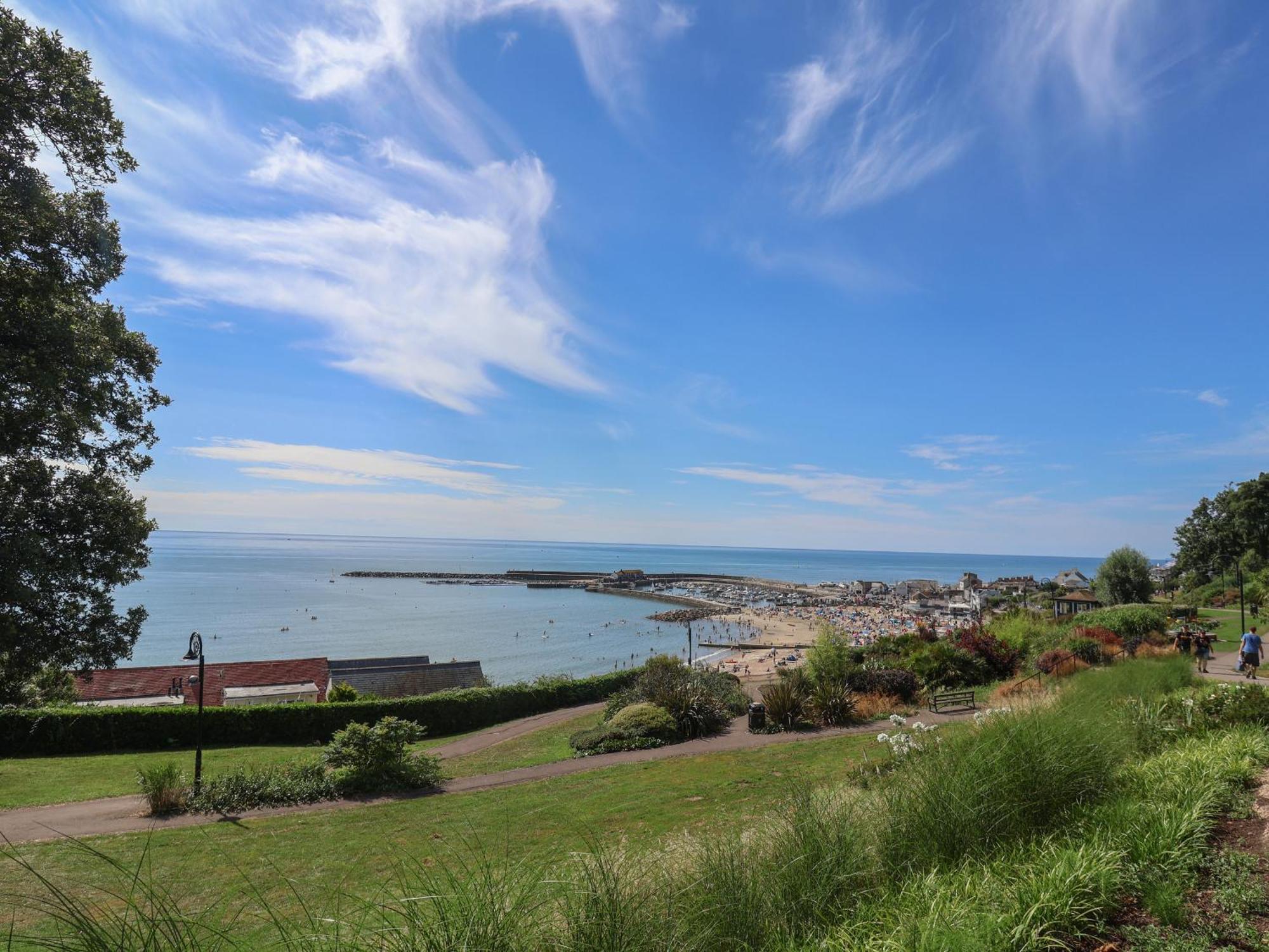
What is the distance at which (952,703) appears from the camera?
1686 cm

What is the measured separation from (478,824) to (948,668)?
651 inches

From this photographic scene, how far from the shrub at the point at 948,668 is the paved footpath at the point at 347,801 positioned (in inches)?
199

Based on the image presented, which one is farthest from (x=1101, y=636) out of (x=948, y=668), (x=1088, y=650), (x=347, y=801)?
(x=347, y=801)

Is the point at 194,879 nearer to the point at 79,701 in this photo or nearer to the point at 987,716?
the point at 987,716

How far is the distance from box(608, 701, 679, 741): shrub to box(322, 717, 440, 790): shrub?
17.1 feet

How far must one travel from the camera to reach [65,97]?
11.2m

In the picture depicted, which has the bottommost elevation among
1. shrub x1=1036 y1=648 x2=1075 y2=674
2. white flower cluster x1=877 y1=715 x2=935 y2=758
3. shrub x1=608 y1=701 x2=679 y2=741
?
shrub x1=608 y1=701 x2=679 y2=741

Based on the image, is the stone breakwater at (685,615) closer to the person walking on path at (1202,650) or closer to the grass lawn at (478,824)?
the person walking on path at (1202,650)

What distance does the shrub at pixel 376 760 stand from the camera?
50.8ft

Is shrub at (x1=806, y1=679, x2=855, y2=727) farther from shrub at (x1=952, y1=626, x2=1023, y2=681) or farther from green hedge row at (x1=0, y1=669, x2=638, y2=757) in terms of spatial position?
green hedge row at (x1=0, y1=669, x2=638, y2=757)

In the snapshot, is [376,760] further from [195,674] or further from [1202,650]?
[1202,650]

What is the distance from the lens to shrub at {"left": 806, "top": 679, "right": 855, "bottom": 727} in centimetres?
1744

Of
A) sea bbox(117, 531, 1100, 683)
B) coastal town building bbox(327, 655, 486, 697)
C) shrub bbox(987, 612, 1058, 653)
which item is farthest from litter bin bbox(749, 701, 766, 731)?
sea bbox(117, 531, 1100, 683)

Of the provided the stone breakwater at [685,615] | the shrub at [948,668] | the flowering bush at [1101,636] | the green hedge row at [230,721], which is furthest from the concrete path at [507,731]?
the stone breakwater at [685,615]
